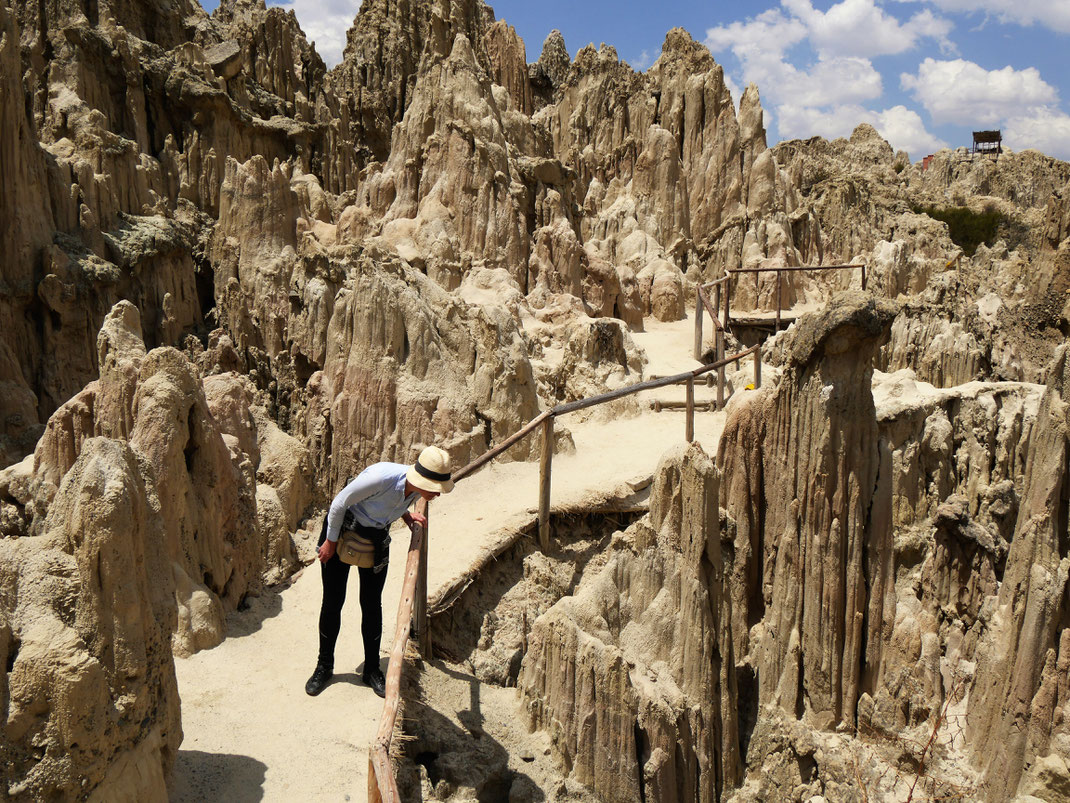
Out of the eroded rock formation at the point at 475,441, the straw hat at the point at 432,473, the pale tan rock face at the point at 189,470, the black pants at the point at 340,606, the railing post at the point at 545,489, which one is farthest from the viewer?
the railing post at the point at 545,489

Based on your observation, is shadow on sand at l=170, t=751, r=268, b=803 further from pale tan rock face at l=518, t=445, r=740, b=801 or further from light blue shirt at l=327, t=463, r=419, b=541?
pale tan rock face at l=518, t=445, r=740, b=801

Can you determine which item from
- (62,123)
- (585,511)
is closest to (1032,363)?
(585,511)

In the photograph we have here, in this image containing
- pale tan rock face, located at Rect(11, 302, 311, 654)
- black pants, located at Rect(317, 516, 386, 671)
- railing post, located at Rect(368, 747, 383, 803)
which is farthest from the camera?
pale tan rock face, located at Rect(11, 302, 311, 654)

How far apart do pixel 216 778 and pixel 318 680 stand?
0.96 metres

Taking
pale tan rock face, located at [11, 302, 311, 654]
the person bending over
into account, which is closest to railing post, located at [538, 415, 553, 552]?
pale tan rock face, located at [11, 302, 311, 654]

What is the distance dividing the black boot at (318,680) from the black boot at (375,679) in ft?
0.80

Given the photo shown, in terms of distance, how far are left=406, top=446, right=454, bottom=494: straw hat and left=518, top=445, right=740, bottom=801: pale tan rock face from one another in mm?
1698

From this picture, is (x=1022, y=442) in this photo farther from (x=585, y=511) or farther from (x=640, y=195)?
(x=640, y=195)

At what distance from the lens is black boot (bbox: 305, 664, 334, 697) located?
5.14 meters

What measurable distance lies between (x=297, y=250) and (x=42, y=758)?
11409 mm

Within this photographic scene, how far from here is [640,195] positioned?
24641mm

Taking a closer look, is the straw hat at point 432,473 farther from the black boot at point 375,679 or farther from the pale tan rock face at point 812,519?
the pale tan rock face at point 812,519

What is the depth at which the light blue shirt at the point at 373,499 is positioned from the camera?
15.5 ft

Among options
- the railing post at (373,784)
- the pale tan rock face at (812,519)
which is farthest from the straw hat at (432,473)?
the pale tan rock face at (812,519)
